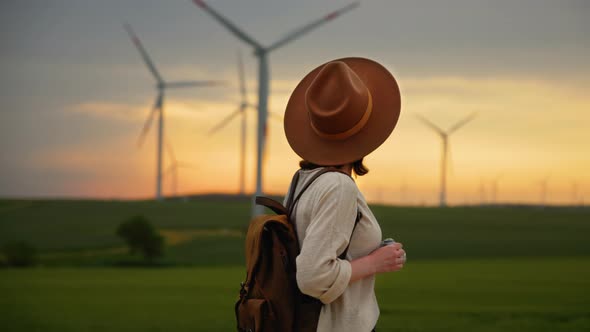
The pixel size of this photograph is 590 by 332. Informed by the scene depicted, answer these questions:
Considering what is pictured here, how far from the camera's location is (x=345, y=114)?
271 cm

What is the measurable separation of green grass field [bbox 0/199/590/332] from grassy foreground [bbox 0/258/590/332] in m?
0.02

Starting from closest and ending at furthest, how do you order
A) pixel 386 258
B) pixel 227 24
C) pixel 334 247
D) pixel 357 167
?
pixel 334 247
pixel 386 258
pixel 357 167
pixel 227 24

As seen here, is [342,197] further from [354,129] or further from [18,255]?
[18,255]

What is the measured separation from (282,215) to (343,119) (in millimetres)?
391

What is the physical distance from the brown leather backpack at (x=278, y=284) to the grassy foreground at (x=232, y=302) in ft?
25.6

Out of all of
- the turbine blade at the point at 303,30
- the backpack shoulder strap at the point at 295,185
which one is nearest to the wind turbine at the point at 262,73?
the turbine blade at the point at 303,30

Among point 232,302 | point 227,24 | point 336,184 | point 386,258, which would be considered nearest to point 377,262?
point 386,258

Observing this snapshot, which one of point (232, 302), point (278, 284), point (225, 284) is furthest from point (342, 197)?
point (225, 284)

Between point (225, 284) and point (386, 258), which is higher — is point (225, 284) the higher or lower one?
the lower one

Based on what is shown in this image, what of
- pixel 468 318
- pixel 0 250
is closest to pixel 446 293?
pixel 468 318

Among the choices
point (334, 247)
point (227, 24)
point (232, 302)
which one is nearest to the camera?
point (334, 247)

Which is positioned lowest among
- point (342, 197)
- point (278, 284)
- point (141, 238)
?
point (141, 238)

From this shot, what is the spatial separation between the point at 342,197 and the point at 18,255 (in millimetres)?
32653

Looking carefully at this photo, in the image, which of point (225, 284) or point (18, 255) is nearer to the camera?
point (225, 284)
